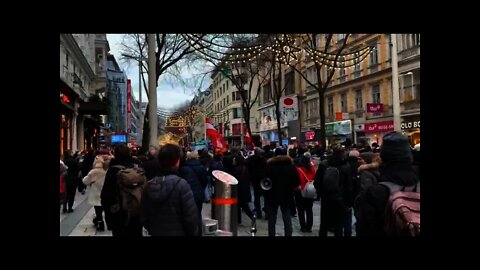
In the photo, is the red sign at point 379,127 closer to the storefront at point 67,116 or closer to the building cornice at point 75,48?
the storefront at point 67,116

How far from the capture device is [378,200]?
3324 millimetres

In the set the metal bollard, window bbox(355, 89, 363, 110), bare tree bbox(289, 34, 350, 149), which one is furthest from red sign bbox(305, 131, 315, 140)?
the metal bollard

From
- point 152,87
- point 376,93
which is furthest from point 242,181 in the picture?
point 376,93

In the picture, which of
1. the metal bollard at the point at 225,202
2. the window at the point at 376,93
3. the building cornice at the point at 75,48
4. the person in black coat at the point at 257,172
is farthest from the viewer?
the window at the point at 376,93

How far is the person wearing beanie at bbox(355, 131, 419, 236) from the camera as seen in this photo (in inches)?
131

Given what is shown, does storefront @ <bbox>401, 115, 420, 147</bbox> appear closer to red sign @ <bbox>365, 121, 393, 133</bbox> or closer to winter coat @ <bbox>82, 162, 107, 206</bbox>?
red sign @ <bbox>365, 121, 393, 133</bbox>

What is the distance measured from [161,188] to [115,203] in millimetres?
1622

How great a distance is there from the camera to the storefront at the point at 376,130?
1384 inches

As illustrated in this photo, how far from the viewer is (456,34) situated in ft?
10.5

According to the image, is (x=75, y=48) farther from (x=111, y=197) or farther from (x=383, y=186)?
(x=383, y=186)

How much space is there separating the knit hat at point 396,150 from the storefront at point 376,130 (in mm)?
32192

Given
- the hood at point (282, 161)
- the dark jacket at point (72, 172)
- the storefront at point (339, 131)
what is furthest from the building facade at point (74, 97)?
the storefront at point (339, 131)

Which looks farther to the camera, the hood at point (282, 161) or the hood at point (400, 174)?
the hood at point (282, 161)

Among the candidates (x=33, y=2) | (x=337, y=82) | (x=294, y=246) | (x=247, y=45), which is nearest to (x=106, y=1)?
(x=33, y=2)
